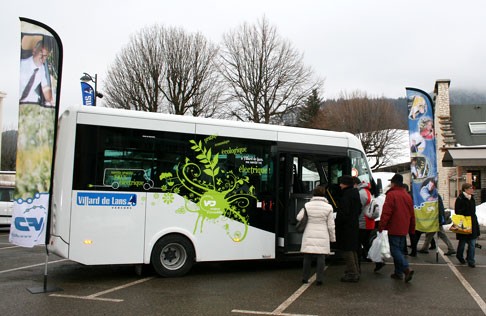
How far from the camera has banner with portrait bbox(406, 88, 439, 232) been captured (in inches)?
388

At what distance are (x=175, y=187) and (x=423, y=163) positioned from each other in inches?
220

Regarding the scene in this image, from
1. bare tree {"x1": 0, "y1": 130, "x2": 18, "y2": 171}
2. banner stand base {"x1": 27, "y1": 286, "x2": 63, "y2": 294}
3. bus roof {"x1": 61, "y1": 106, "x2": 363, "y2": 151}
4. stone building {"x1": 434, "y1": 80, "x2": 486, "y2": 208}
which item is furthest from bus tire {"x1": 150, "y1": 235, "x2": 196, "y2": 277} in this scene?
bare tree {"x1": 0, "y1": 130, "x2": 18, "y2": 171}

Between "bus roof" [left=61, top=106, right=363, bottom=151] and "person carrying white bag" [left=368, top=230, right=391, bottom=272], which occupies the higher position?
"bus roof" [left=61, top=106, right=363, bottom=151]

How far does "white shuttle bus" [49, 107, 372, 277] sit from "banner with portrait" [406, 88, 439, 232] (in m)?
1.81

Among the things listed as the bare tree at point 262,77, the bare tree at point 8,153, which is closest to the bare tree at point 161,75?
the bare tree at point 262,77

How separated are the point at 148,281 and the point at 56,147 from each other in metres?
2.68

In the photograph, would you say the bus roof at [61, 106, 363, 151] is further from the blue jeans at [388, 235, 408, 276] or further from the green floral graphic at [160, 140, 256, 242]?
the blue jeans at [388, 235, 408, 276]

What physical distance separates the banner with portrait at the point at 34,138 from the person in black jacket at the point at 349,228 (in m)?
4.70

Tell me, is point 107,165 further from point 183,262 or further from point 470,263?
point 470,263

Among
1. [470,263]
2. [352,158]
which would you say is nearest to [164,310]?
[352,158]

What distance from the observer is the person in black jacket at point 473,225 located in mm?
9188

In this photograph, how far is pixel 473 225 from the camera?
9.19 metres

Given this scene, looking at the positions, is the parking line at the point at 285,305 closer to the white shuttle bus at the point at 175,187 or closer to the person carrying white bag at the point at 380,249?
the white shuttle bus at the point at 175,187

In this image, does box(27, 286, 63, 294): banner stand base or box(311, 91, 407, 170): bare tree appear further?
box(311, 91, 407, 170): bare tree
